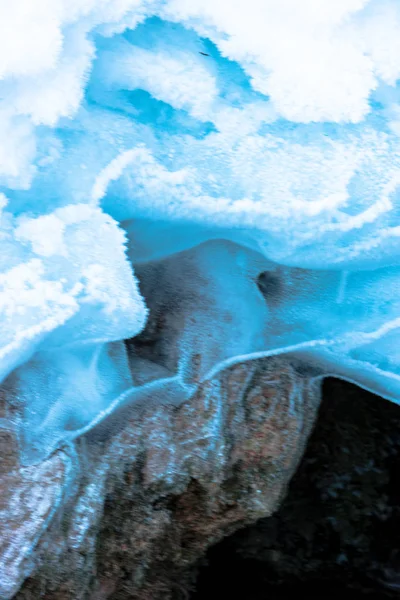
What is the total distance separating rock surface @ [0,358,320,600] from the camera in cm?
110

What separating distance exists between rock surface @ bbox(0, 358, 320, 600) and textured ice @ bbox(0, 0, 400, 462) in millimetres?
232

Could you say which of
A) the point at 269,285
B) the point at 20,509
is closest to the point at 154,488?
the point at 20,509

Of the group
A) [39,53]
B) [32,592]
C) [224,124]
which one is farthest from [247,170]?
[32,592]

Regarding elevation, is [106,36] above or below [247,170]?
above

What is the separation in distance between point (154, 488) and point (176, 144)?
639 mm

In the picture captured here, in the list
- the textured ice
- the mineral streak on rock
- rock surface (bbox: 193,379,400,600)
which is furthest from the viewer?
rock surface (bbox: 193,379,400,600)

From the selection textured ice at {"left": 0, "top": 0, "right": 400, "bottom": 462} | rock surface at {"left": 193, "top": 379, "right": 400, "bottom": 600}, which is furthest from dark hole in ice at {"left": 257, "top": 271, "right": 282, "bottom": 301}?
rock surface at {"left": 193, "top": 379, "right": 400, "bottom": 600}

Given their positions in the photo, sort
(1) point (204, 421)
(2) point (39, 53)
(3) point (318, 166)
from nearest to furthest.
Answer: (2) point (39, 53) → (3) point (318, 166) → (1) point (204, 421)

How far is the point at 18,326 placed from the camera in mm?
908

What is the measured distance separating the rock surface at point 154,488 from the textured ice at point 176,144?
9.1 inches

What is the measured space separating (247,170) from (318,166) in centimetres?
10

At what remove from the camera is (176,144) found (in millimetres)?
930

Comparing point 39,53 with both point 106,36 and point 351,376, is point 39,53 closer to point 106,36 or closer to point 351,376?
point 106,36

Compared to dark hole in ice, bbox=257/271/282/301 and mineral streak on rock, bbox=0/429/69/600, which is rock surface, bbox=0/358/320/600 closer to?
mineral streak on rock, bbox=0/429/69/600
